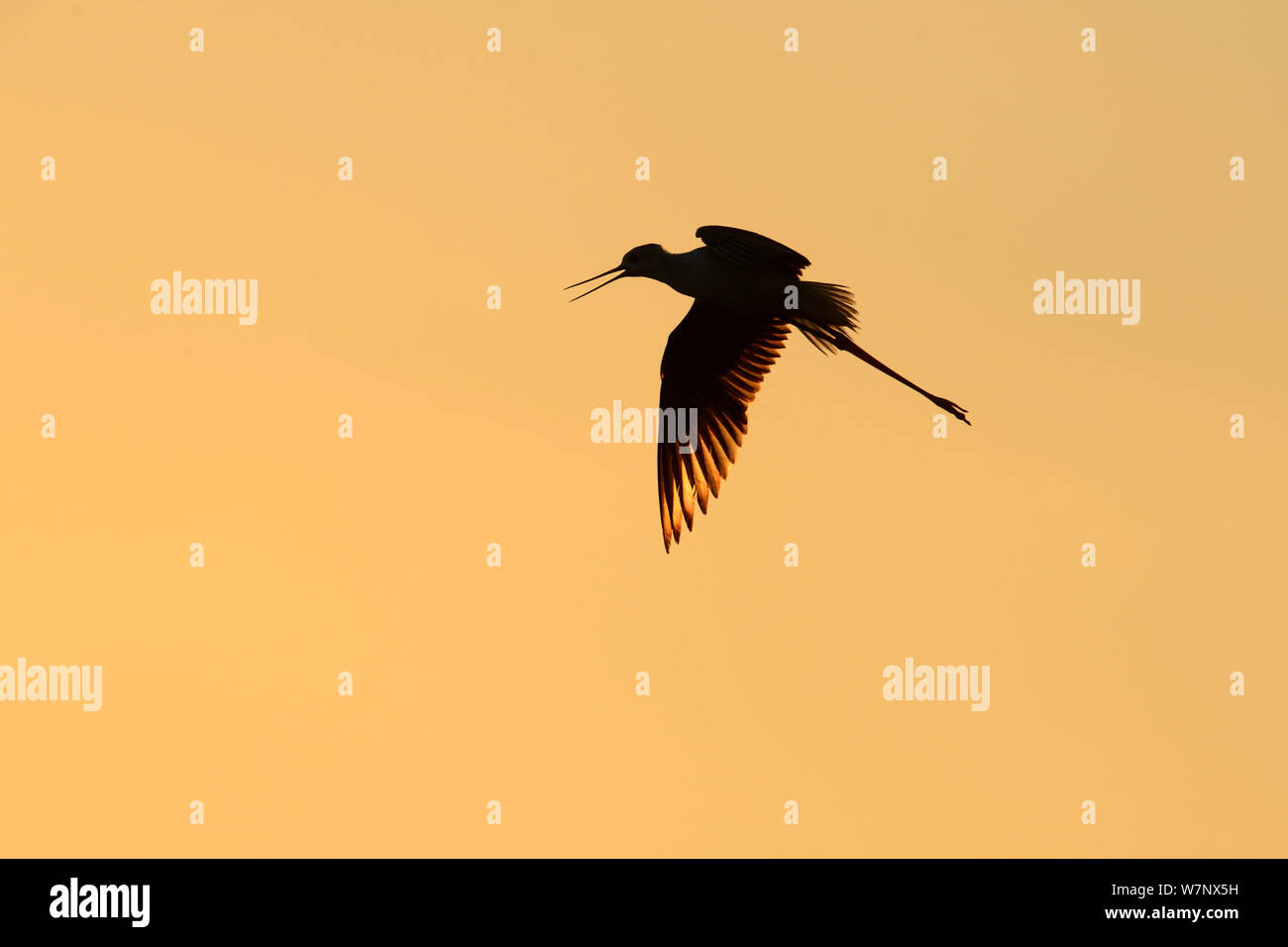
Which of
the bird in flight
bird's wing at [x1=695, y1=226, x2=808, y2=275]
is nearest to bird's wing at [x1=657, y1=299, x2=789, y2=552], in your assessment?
the bird in flight

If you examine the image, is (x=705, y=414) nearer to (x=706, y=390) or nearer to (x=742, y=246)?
(x=706, y=390)

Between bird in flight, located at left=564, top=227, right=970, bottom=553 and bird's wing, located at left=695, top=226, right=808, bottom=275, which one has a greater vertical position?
bird's wing, located at left=695, top=226, right=808, bottom=275

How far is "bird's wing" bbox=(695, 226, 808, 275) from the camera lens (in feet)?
54.0

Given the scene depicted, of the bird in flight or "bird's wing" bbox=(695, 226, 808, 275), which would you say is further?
the bird in flight

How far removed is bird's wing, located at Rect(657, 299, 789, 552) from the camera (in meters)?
19.3

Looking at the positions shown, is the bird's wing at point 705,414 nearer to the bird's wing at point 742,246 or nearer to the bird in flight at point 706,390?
the bird in flight at point 706,390

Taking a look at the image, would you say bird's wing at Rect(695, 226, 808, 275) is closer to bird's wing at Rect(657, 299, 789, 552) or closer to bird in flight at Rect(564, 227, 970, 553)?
bird in flight at Rect(564, 227, 970, 553)

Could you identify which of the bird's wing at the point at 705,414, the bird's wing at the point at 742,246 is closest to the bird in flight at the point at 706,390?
the bird's wing at the point at 705,414

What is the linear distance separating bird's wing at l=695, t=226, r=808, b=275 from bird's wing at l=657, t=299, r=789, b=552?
2551 millimetres

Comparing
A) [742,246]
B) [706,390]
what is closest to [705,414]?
[706,390]

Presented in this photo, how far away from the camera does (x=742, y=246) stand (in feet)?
54.2

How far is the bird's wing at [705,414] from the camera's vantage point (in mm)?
19297

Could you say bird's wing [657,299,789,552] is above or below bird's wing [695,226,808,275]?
below
